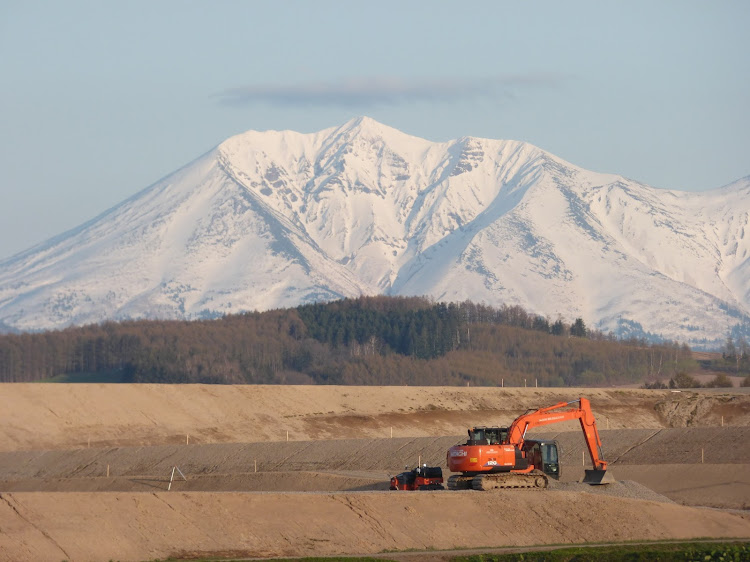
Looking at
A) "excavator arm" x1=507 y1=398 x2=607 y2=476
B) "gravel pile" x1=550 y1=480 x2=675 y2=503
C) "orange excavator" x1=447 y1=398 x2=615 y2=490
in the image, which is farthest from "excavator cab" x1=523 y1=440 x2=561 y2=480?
"gravel pile" x1=550 y1=480 x2=675 y2=503

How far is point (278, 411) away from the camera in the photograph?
103562 millimetres

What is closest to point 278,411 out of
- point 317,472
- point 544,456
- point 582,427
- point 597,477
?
point 317,472

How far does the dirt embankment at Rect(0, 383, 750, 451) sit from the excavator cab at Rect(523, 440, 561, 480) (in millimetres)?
39228

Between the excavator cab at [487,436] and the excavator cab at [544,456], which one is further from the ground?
the excavator cab at [487,436]

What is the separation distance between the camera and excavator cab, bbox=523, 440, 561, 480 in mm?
57062

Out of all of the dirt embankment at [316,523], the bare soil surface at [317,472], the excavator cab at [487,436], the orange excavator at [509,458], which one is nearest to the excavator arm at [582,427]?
the orange excavator at [509,458]

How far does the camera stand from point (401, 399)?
109 m

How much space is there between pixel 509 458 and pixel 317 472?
15.2 metres

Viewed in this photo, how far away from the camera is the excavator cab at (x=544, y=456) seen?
187ft

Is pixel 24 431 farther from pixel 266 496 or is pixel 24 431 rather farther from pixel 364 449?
pixel 266 496

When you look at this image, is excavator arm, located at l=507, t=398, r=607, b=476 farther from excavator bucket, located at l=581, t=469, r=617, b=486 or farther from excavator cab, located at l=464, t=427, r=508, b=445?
excavator cab, located at l=464, t=427, r=508, b=445

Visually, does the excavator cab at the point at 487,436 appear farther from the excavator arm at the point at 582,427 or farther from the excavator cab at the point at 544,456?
the excavator cab at the point at 544,456

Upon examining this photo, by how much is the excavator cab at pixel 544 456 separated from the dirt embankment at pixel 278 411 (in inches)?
1544

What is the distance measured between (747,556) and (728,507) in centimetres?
1754
